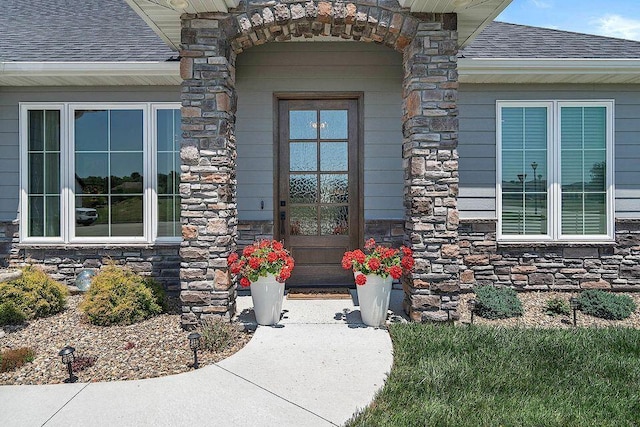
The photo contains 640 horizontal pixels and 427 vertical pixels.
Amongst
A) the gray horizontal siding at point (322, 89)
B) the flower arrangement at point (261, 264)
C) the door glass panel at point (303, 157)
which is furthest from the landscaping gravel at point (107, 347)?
the door glass panel at point (303, 157)

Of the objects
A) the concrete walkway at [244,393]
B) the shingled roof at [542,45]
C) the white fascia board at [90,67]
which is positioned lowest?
the concrete walkway at [244,393]

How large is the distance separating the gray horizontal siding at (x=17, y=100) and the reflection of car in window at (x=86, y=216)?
31.9 inches

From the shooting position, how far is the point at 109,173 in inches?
221

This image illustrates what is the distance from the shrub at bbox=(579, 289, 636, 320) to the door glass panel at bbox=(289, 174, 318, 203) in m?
3.47

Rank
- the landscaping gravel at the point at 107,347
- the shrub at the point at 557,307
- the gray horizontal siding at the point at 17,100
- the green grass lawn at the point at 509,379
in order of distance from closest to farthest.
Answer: the green grass lawn at the point at 509,379 → the landscaping gravel at the point at 107,347 → the shrub at the point at 557,307 → the gray horizontal siding at the point at 17,100

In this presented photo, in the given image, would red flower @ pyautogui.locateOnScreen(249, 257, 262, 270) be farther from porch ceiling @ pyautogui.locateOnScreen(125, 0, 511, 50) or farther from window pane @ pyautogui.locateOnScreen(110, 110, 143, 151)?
window pane @ pyautogui.locateOnScreen(110, 110, 143, 151)

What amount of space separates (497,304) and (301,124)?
10.8 feet

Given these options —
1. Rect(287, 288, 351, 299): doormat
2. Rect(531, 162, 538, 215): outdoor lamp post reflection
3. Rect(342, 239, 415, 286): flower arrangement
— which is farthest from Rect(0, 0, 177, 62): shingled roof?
Rect(531, 162, 538, 215): outdoor lamp post reflection

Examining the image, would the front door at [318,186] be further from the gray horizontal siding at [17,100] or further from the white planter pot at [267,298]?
the gray horizontal siding at [17,100]

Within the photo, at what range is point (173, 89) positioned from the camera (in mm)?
5512

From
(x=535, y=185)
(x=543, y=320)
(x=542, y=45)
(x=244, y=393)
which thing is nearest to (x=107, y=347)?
(x=244, y=393)

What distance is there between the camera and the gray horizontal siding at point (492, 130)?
554 centimetres

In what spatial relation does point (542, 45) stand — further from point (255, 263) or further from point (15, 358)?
point (15, 358)

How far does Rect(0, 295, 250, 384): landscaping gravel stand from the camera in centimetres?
327
